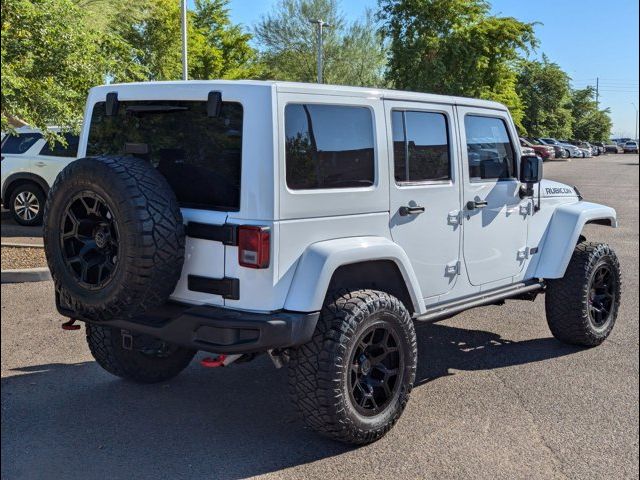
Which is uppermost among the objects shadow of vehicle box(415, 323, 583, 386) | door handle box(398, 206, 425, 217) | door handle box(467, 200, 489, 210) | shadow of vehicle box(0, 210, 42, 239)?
door handle box(467, 200, 489, 210)

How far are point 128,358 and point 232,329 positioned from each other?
58.6 inches

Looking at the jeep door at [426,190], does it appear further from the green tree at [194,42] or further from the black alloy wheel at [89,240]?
the green tree at [194,42]

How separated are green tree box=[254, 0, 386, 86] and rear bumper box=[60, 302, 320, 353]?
751 inches

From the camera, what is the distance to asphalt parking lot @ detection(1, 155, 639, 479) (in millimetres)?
3498

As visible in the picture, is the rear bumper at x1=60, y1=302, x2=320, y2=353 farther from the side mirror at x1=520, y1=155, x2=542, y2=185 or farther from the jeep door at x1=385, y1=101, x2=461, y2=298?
the side mirror at x1=520, y1=155, x2=542, y2=185

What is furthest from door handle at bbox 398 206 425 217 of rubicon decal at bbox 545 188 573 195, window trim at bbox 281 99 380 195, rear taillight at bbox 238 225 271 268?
rubicon decal at bbox 545 188 573 195

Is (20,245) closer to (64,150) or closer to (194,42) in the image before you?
(64,150)

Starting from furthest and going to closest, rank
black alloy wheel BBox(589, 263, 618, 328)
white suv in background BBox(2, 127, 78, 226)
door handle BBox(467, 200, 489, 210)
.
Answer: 1. white suv in background BBox(2, 127, 78, 226)
2. black alloy wheel BBox(589, 263, 618, 328)
3. door handle BBox(467, 200, 489, 210)

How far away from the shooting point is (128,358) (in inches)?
176

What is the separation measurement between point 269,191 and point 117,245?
785 millimetres

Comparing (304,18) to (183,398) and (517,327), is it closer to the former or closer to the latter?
(517,327)

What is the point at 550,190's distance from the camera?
544 centimetres

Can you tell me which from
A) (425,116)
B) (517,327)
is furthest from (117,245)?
(517,327)

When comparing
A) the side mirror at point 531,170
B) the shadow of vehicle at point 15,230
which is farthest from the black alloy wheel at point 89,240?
the shadow of vehicle at point 15,230
